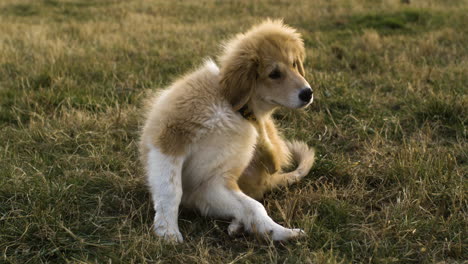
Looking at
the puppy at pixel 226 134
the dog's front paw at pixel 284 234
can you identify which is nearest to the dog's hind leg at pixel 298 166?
the puppy at pixel 226 134

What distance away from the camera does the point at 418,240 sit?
9.34ft

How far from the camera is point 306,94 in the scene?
3143mm

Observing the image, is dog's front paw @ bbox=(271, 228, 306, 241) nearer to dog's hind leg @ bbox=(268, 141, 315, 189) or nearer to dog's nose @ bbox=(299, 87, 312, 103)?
dog's hind leg @ bbox=(268, 141, 315, 189)

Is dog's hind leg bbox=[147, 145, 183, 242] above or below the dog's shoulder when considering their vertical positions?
below

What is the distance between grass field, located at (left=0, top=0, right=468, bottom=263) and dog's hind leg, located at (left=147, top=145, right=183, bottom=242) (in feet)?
0.38

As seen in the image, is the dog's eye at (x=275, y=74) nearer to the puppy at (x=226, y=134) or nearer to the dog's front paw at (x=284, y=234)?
the puppy at (x=226, y=134)

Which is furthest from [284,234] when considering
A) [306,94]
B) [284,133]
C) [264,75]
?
[284,133]

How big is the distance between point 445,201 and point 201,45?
4.87m

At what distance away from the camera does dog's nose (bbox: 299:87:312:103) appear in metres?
3.14

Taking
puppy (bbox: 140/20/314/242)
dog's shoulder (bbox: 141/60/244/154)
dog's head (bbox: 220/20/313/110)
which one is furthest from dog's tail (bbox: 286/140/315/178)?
dog's shoulder (bbox: 141/60/244/154)

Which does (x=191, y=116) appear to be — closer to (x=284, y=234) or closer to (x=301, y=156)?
(x=284, y=234)

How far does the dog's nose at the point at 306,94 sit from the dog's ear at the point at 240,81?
0.31m

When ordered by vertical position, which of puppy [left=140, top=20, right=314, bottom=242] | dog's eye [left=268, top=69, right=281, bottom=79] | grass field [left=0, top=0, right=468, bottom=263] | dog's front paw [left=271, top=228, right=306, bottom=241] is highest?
dog's eye [left=268, top=69, right=281, bottom=79]

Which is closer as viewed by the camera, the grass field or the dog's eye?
the grass field
